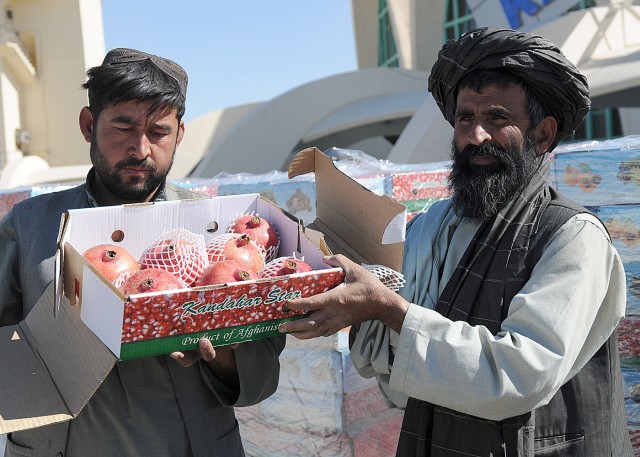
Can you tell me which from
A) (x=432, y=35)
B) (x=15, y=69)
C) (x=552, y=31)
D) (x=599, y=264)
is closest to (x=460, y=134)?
(x=599, y=264)

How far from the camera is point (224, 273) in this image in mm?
1533

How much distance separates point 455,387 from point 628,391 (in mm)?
2073

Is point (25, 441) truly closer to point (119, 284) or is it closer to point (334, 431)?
point (119, 284)

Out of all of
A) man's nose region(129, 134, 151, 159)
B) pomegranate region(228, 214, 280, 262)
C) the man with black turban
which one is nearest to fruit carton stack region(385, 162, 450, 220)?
the man with black turban

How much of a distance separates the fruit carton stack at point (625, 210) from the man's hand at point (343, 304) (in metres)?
2.11

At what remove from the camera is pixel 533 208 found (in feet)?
6.12

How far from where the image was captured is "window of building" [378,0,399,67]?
3064 cm

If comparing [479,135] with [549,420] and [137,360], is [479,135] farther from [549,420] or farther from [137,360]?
[137,360]

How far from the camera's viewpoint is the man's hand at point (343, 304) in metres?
1.52

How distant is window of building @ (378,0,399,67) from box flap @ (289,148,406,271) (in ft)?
96.2

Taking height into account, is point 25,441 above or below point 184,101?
below

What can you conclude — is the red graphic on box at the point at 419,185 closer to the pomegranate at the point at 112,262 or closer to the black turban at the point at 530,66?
the black turban at the point at 530,66

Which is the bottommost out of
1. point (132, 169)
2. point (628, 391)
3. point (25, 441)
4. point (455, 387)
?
point (628, 391)

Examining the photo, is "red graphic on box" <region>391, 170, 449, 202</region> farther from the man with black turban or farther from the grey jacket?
the grey jacket
